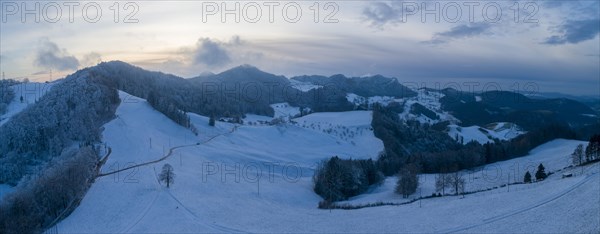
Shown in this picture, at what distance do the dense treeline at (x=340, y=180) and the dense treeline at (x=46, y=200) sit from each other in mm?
40450

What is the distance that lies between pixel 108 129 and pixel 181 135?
19.8 metres

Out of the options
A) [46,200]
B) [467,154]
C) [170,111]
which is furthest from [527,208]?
[170,111]

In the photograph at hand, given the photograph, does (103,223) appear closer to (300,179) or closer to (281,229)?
(281,229)

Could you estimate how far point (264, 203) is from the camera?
227ft

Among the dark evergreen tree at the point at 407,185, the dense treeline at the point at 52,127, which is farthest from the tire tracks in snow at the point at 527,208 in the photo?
the dense treeline at the point at 52,127

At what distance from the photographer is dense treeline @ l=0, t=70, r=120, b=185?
3863 inches

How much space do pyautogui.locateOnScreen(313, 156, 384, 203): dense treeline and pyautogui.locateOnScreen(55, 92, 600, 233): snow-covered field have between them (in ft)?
9.32

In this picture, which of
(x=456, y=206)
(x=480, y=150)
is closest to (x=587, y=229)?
(x=456, y=206)

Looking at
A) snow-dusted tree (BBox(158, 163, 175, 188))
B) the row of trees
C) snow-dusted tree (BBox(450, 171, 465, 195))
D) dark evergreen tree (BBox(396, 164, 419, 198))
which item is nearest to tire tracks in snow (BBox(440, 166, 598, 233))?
snow-dusted tree (BBox(450, 171, 465, 195))

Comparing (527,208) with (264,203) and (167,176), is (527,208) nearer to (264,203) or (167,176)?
(264,203)

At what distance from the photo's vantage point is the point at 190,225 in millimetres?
53688

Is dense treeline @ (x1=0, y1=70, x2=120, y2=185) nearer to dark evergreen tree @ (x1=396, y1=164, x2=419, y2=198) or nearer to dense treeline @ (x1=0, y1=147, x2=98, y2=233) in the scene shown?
dense treeline @ (x1=0, y1=147, x2=98, y2=233)

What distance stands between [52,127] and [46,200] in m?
50.1

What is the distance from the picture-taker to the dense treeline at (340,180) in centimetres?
8712
